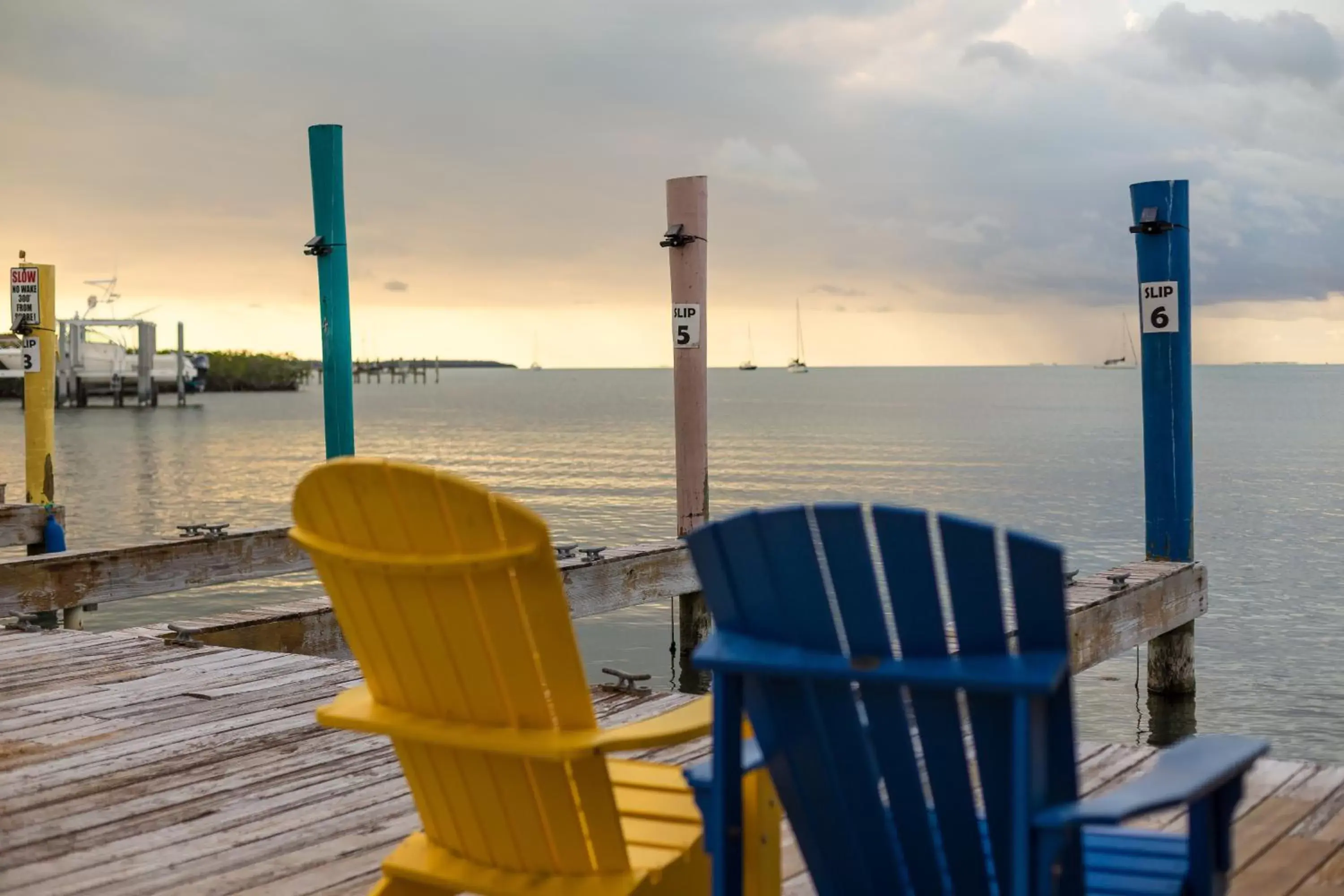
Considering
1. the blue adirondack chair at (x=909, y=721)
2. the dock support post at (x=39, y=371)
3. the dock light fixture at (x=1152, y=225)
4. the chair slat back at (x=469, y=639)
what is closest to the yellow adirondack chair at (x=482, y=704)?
the chair slat back at (x=469, y=639)

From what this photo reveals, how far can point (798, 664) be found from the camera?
1.97 metres

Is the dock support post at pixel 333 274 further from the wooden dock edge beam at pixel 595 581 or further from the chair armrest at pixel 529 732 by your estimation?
the chair armrest at pixel 529 732

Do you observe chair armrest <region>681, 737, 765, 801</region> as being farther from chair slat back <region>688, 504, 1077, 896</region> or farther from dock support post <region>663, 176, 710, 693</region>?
dock support post <region>663, 176, 710, 693</region>

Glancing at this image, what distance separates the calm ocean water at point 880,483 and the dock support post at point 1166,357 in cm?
183

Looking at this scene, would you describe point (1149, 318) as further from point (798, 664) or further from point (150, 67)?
point (150, 67)

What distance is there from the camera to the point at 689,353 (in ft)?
32.6

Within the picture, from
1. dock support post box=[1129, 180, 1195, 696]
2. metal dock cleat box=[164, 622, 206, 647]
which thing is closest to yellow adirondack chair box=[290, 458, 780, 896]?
metal dock cleat box=[164, 622, 206, 647]

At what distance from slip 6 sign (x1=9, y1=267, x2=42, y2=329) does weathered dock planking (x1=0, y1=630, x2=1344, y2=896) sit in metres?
8.74

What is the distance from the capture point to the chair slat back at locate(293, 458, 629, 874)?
2189mm

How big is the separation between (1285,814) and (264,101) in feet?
120

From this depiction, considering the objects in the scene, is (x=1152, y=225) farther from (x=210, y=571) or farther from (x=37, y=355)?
(x=37, y=355)

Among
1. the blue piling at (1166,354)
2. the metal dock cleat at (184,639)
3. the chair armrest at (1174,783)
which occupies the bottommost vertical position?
the metal dock cleat at (184,639)

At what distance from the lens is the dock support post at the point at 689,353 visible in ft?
32.3

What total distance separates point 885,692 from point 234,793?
108 inches
